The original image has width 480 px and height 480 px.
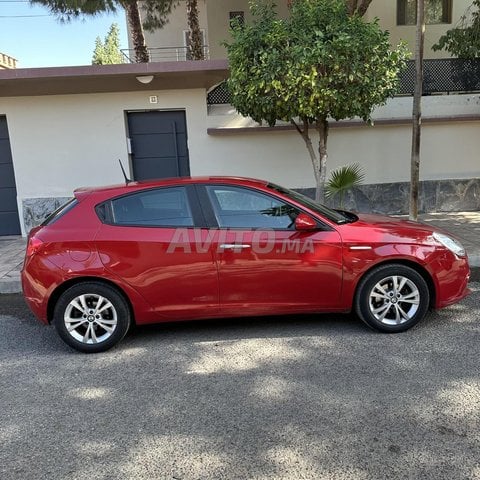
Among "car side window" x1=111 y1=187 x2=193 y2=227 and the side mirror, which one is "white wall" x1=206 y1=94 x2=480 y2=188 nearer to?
"car side window" x1=111 y1=187 x2=193 y2=227

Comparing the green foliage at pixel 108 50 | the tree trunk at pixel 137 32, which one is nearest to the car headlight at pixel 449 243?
the tree trunk at pixel 137 32

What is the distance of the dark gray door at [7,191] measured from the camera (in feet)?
31.5

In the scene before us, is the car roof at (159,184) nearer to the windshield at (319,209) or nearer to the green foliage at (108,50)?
the windshield at (319,209)

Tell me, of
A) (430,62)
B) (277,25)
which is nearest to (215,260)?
(277,25)

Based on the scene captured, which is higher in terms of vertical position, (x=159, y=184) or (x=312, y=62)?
(x=312, y=62)

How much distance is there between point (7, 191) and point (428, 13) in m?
12.4

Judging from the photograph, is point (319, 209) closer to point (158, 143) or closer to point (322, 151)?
point (322, 151)

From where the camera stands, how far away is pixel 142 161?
976 cm

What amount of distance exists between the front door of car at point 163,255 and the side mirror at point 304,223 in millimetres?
829

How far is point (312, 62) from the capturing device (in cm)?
633

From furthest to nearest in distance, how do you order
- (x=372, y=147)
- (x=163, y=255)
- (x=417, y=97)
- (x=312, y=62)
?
(x=372, y=147), (x=417, y=97), (x=312, y=62), (x=163, y=255)

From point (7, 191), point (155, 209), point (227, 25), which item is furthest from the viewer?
point (227, 25)

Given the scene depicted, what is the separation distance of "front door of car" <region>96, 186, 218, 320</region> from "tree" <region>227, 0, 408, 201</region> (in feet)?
9.73

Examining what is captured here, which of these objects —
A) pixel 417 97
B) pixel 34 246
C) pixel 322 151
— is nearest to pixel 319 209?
pixel 34 246
